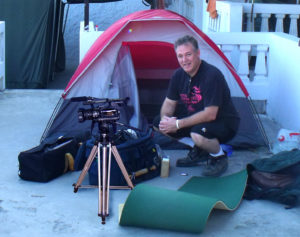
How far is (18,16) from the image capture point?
914cm

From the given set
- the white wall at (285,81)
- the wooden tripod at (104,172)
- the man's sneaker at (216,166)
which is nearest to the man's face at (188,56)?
the man's sneaker at (216,166)

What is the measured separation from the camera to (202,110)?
15.0 feet

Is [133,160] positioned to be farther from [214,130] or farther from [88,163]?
[214,130]

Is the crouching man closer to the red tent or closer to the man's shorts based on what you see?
the man's shorts

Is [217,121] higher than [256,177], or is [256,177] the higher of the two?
[217,121]

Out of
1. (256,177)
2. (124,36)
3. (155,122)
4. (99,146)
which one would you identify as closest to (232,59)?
(124,36)

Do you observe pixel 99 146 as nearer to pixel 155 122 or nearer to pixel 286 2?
pixel 155 122

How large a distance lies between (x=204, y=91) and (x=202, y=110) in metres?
0.18

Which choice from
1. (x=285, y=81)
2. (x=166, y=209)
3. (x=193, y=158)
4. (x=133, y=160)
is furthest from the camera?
(x=285, y=81)

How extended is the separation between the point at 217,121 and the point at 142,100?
2.66 metres

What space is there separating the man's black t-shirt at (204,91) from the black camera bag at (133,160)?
490 millimetres

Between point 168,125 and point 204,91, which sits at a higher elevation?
point 204,91

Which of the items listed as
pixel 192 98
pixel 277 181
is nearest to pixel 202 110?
pixel 192 98

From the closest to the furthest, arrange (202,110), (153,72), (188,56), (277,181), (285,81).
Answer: (277,181), (188,56), (202,110), (285,81), (153,72)
